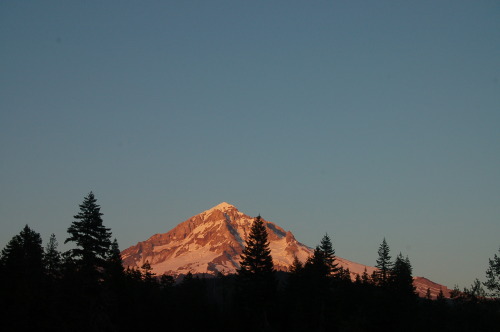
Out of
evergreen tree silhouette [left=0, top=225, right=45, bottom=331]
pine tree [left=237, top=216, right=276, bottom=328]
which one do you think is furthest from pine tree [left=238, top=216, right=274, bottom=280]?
evergreen tree silhouette [left=0, top=225, right=45, bottom=331]

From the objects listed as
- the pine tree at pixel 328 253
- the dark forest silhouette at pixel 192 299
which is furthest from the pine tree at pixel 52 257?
the pine tree at pixel 328 253

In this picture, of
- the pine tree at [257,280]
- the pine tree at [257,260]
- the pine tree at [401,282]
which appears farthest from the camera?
the pine tree at [401,282]

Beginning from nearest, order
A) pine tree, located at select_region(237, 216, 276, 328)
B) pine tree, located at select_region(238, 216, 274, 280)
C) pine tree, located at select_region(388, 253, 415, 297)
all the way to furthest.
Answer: pine tree, located at select_region(237, 216, 276, 328) → pine tree, located at select_region(238, 216, 274, 280) → pine tree, located at select_region(388, 253, 415, 297)

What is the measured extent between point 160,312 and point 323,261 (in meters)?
20.2

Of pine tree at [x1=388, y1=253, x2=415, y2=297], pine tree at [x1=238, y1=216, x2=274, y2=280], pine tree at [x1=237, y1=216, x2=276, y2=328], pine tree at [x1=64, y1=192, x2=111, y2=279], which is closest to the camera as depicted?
pine tree at [x1=64, y1=192, x2=111, y2=279]

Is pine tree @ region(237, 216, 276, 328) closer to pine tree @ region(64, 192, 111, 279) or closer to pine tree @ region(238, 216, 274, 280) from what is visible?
pine tree @ region(238, 216, 274, 280)

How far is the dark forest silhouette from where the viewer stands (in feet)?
139

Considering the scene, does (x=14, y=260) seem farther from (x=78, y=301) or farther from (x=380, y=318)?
(x=380, y=318)

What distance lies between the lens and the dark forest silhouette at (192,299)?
42.4 m

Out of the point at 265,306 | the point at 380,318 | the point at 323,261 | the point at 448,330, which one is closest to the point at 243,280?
the point at 265,306

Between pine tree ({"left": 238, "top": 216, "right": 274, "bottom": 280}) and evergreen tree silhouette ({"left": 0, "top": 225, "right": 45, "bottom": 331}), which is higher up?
pine tree ({"left": 238, "top": 216, "right": 274, "bottom": 280})

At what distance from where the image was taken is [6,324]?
4778 cm

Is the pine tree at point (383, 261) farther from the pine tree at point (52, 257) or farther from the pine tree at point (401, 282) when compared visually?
the pine tree at point (52, 257)

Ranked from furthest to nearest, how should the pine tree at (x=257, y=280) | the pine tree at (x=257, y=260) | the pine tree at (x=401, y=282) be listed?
the pine tree at (x=401, y=282) < the pine tree at (x=257, y=260) < the pine tree at (x=257, y=280)
